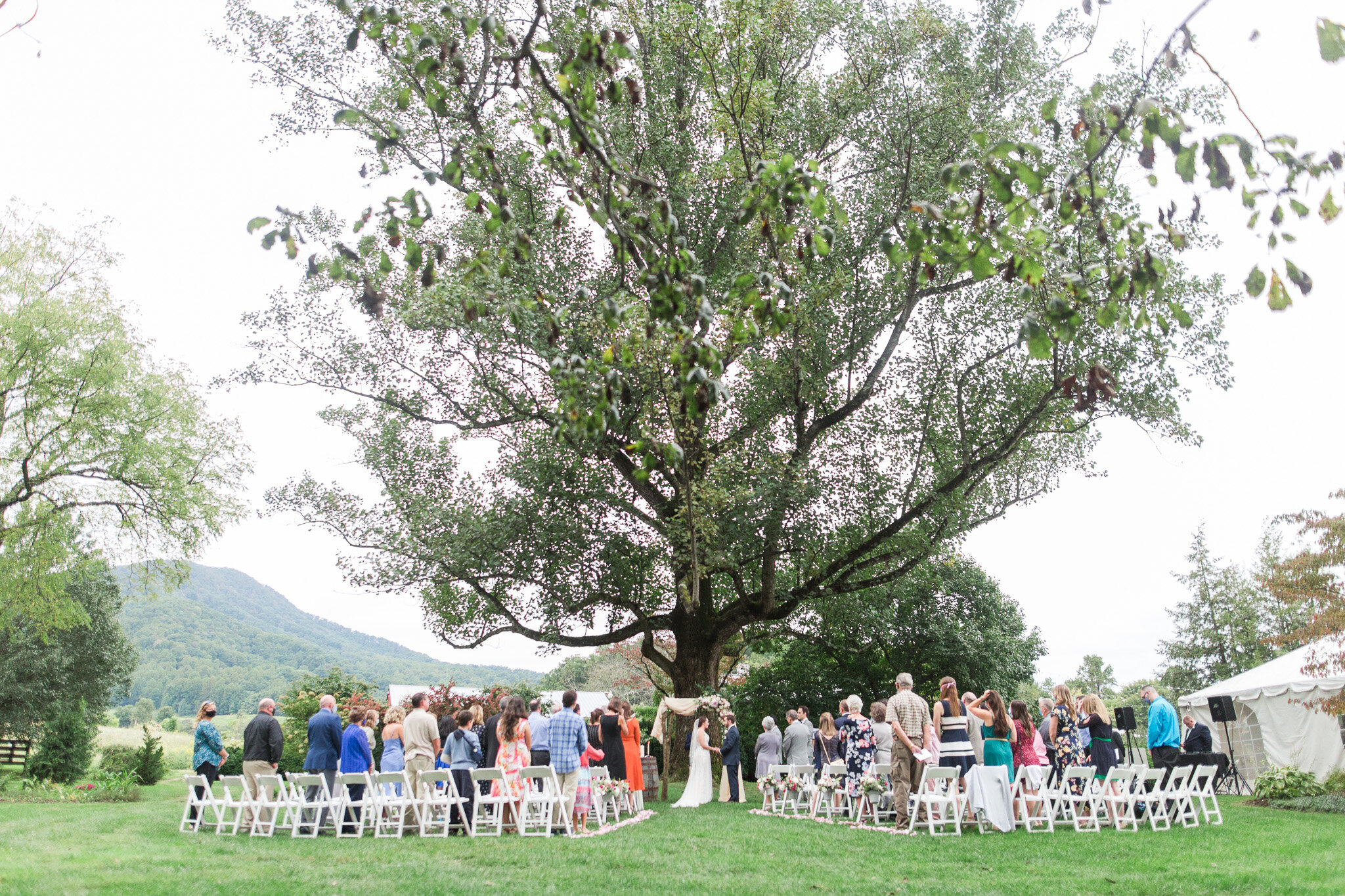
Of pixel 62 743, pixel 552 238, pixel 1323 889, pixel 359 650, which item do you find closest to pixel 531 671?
pixel 359 650

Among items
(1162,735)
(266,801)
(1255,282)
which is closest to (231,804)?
(266,801)

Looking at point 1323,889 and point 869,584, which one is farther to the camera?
point 869,584

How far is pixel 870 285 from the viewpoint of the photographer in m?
15.6

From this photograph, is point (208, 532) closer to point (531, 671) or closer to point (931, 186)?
point (931, 186)

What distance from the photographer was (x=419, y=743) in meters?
10.6

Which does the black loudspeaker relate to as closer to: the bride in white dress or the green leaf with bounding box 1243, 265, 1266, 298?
the bride in white dress

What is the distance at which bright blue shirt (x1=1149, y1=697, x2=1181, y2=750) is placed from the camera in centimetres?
1167

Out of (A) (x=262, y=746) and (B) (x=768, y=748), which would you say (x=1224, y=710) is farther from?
(A) (x=262, y=746)

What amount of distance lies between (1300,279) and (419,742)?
32.5ft

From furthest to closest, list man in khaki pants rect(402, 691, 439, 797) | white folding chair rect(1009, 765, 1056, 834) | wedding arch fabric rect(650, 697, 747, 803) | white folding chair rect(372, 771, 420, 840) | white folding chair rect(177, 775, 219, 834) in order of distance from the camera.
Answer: wedding arch fabric rect(650, 697, 747, 803) < man in khaki pants rect(402, 691, 439, 797) < white folding chair rect(1009, 765, 1056, 834) < white folding chair rect(177, 775, 219, 834) < white folding chair rect(372, 771, 420, 840)

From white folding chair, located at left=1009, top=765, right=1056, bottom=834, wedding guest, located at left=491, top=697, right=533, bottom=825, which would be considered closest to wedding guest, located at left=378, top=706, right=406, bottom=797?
wedding guest, located at left=491, top=697, right=533, bottom=825

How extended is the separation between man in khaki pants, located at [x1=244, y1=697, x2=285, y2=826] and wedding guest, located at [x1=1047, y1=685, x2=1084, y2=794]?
32.2 feet

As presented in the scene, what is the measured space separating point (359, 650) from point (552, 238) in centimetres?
12143

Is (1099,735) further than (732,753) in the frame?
No
